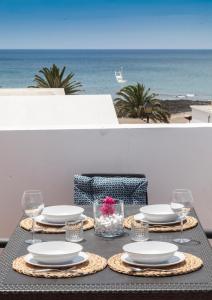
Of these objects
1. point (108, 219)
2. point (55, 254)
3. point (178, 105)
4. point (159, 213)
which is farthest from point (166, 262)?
point (178, 105)

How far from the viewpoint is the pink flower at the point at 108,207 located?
2721 millimetres

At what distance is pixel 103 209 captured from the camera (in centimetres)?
273

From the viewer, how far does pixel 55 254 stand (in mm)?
2271

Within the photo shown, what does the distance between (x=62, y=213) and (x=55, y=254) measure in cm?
67

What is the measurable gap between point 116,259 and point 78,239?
12.7 inches

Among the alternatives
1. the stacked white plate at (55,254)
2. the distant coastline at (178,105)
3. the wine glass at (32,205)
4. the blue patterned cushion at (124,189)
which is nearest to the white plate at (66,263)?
the stacked white plate at (55,254)

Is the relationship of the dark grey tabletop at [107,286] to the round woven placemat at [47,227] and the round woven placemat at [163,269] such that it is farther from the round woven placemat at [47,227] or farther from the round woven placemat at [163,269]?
the round woven placemat at [47,227]

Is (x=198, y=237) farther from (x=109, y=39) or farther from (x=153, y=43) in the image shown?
(x=153, y=43)

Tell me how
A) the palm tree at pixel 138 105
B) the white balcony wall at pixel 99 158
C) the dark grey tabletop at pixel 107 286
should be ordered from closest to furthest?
the dark grey tabletop at pixel 107 286
the white balcony wall at pixel 99 158
the palm tree at pixel 138 105

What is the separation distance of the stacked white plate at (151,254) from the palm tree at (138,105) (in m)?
23.8

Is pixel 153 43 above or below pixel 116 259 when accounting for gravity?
above

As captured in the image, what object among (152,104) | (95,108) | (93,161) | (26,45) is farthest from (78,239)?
(26,45)

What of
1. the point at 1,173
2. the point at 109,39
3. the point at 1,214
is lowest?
the point at 1,214

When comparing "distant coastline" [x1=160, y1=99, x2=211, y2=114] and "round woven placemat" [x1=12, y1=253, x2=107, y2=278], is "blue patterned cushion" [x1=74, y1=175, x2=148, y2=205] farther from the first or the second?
"distant coastline" [x1=160, y1=99, x2=211, y2=114]
